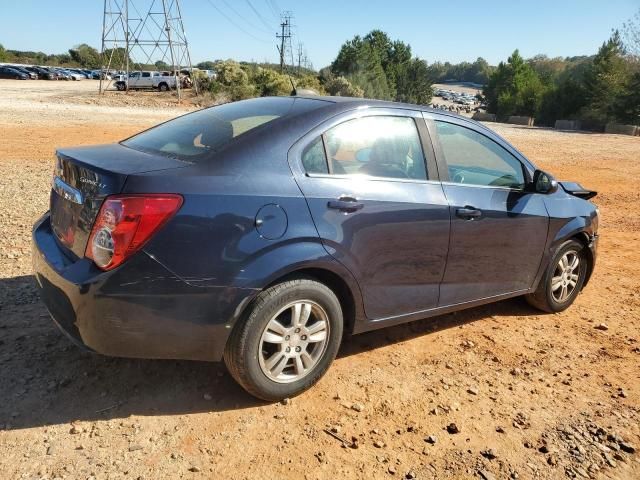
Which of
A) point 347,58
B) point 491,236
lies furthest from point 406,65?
point 491,236

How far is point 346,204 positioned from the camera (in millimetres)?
3076

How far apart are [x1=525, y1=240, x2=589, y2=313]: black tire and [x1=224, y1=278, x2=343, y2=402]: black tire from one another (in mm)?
2213

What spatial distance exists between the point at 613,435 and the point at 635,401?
51 centimetres

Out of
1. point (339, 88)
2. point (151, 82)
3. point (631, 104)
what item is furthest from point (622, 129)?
point (151, 82)

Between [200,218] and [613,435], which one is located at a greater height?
[200,218]

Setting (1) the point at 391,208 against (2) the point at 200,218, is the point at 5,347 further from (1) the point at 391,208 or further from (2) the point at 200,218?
(1) the point at 391,208

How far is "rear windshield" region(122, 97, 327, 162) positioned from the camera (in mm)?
3062

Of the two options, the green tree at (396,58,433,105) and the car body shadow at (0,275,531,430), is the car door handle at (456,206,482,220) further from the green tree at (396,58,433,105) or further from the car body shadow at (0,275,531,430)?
the green tree at (396,58,433,105)

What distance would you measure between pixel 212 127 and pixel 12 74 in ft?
215

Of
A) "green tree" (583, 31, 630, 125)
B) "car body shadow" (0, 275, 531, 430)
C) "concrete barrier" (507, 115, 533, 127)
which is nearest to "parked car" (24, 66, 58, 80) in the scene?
"concrete barrier" (507, 115, 533, 127)

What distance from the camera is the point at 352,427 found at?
294cm

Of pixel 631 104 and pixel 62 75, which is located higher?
pixel 631 104

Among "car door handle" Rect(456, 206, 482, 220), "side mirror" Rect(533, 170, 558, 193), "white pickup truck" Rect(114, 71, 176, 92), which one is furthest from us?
"white pickup truck" Rect(114, 71, 176, 92)

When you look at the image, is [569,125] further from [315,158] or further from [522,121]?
[315,158]
